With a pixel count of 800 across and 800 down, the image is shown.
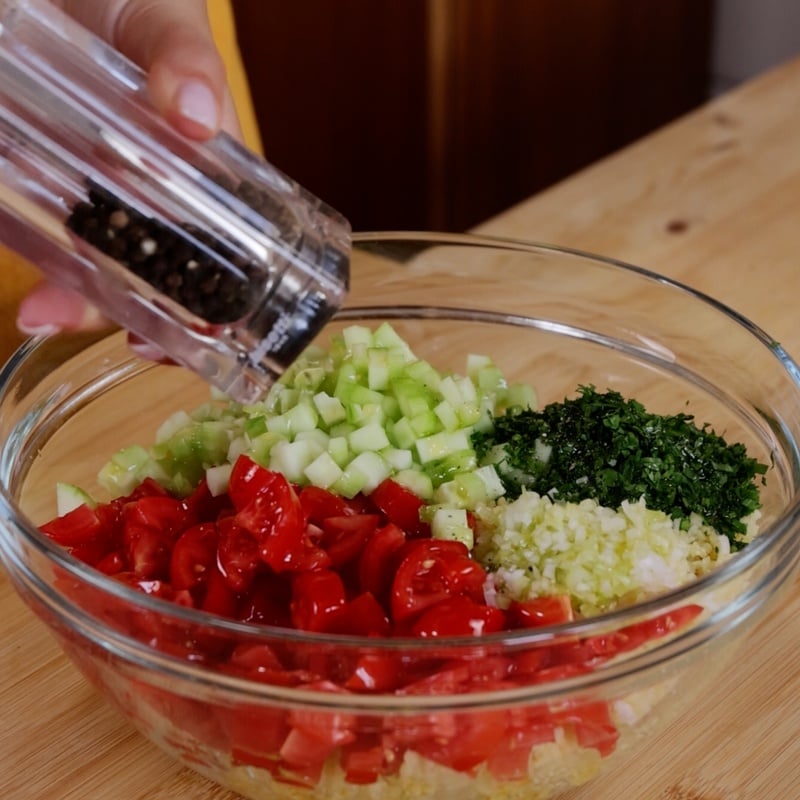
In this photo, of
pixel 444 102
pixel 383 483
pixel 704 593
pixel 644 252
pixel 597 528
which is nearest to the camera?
pixel 704 593

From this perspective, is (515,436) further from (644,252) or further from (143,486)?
(644,252)

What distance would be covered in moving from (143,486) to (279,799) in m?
0.34

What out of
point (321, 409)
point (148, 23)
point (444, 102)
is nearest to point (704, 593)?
point (321, 409)

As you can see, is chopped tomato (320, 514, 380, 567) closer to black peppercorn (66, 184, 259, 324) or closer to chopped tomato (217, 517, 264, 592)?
chopped tomato (217, 517, 264, 592)

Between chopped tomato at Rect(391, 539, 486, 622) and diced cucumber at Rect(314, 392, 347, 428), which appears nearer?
chopped tomato at Rect(391, 539, 486, 622)

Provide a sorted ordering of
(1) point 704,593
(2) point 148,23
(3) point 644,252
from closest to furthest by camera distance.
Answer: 1. (1) point 704,593
2. (2) point 148,23
3. (3) point 644,252

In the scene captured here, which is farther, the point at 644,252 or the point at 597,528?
the point at 644,252

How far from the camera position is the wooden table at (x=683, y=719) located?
1.02 metres

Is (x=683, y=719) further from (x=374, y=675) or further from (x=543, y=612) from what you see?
(x=374, y=675)

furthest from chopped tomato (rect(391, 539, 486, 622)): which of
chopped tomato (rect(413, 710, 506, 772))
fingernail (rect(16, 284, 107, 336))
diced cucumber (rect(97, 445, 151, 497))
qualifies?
fingernail (rect(16, 284, 107, 336))

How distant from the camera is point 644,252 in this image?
70.4 inches

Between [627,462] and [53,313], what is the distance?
1.96 ft

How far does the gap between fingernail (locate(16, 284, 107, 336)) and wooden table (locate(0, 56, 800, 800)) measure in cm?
27

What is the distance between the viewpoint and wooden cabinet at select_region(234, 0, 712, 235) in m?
3.06
